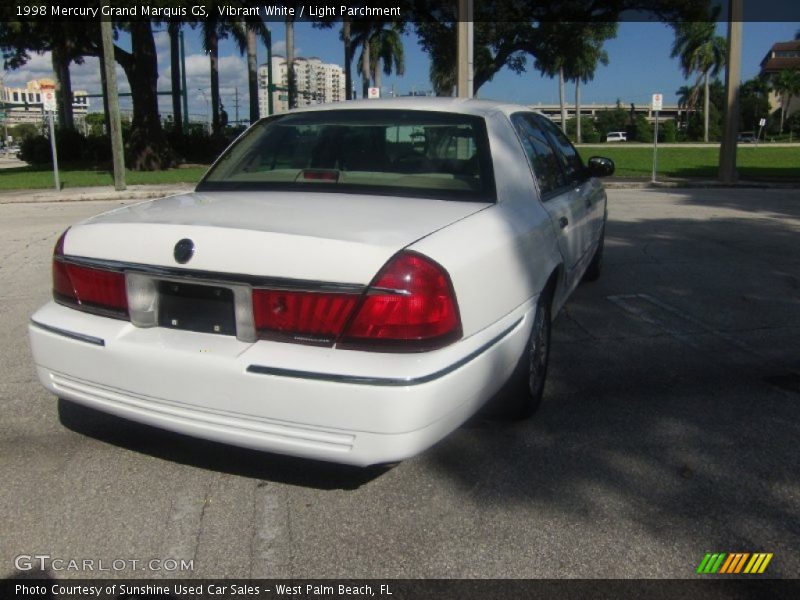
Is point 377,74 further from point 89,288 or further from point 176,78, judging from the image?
point 89,288

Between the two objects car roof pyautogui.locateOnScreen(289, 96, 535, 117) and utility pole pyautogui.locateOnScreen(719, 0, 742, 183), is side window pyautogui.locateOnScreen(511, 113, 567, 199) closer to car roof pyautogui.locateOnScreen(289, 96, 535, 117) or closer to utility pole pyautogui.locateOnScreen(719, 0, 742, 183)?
car roof pyautogui.locateOnScreen(289, 96, 535, 117)

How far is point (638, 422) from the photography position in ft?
12.6

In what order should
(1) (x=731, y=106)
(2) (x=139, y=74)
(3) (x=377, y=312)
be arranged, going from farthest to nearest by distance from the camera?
(2) (x=139, y=74) < (1) (x=731, y=106) < (3) (x=377, y=312)

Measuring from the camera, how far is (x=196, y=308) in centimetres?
284

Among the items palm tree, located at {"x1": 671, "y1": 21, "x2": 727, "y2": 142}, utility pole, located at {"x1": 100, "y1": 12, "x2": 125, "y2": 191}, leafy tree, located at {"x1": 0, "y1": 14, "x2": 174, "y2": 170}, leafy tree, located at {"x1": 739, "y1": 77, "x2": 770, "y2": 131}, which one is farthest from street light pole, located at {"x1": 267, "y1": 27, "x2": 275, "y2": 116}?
leafy tree, located at {"x1": 739, "y1": 77, "x2": 770, "y2": 131}

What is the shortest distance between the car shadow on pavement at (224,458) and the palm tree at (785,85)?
12221 cm

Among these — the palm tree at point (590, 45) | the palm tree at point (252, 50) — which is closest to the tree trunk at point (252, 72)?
the palm tree at point (252, 50)

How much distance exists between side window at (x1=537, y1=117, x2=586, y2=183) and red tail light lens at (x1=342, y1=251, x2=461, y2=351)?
8.17ft

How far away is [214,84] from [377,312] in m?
40.6

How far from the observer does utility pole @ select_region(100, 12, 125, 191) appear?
1828cm

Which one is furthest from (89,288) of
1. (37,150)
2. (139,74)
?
(37,150)

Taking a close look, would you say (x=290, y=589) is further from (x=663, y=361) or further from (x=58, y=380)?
(x=663, y=361)

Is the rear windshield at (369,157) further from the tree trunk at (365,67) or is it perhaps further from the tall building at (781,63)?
the tall building at (781,63)

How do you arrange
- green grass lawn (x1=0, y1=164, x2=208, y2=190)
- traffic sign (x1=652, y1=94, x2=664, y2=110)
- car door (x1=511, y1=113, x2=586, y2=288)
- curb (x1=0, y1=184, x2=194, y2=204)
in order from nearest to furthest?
car door (x1=511, y1=113, x2=586, y2=288) < curb (x1=0, y1=184, x2=194, y2=204) < traffic sign (x1=652, y1=94, x2=664, y2=110) < green grass lawn (x1=0, y1=164, x2=208, y2=190)
